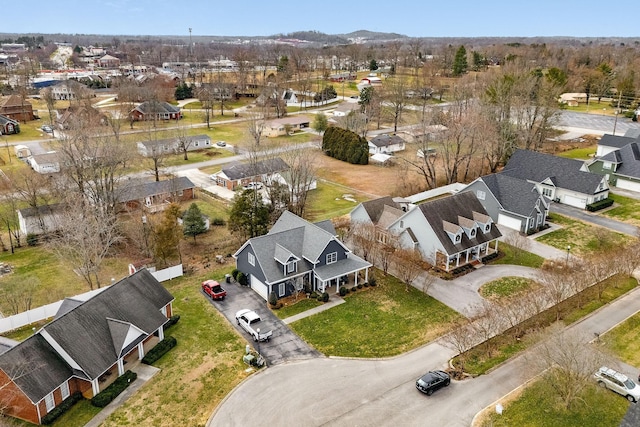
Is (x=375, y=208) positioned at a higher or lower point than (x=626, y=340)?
higher

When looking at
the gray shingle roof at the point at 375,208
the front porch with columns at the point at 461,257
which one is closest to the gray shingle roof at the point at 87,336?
the gray shingle roof at the point at 375,208

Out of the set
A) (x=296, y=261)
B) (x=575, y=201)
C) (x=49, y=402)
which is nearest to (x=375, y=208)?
(x=296, y=261)

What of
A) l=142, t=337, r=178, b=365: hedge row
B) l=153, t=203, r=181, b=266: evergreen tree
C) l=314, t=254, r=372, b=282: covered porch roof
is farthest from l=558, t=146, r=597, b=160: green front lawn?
l=142, t=337, r=178, b=365: hedge row

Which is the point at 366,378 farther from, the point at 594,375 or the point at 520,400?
the point at 594,375

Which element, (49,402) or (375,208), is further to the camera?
(375,208)

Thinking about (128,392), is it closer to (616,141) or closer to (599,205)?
(599,205)

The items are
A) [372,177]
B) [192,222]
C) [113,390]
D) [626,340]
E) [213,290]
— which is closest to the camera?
[113,390]

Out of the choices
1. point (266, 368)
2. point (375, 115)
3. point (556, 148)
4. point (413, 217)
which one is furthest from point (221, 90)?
point (266, 368)

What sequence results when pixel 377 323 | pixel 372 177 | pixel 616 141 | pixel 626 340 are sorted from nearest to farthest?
pixel 626 340, pixel 377 323, pixel 372 177, pixel 616 141

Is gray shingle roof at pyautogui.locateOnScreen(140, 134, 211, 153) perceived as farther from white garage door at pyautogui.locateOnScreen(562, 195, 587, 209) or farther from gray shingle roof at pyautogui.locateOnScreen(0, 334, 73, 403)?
white garage door at pyautogui.locateOnScreen(562, 195, 587, 209)

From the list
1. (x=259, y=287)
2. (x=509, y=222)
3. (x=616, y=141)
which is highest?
(x=616, y=141)
